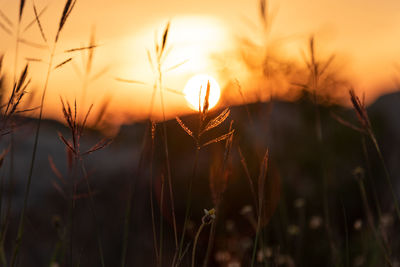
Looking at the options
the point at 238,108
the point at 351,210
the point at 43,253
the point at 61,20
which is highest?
the point at 238,108

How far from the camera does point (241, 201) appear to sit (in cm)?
454

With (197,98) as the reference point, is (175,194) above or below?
below

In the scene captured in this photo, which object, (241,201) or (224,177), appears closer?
(224,177)

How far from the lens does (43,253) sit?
3.89 m

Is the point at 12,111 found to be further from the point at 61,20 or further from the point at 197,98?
the point at 197,98

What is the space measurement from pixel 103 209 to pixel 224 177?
3.31 m

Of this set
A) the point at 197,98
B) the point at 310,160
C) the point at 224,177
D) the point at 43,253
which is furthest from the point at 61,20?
the point at 310,160

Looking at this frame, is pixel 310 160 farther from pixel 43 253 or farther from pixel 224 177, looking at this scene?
pixel 224 177

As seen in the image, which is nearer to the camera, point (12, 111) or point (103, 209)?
point (12, 111)

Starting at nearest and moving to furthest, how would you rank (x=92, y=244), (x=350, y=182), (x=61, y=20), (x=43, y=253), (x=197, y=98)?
1. (x=197, y=98)
2. (x=61, y=20)
3. (x=43, y=253)
4. (x=92, y=244)
5. (x=350, y=182)

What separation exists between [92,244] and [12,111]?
10.9ft

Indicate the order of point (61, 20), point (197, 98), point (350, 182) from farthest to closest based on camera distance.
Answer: point (350, 182) → point (61, 20) → point (197, 98)

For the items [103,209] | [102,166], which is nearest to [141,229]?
[103,209]

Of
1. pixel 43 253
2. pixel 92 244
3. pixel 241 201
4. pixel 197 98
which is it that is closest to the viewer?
pixel 197 98
